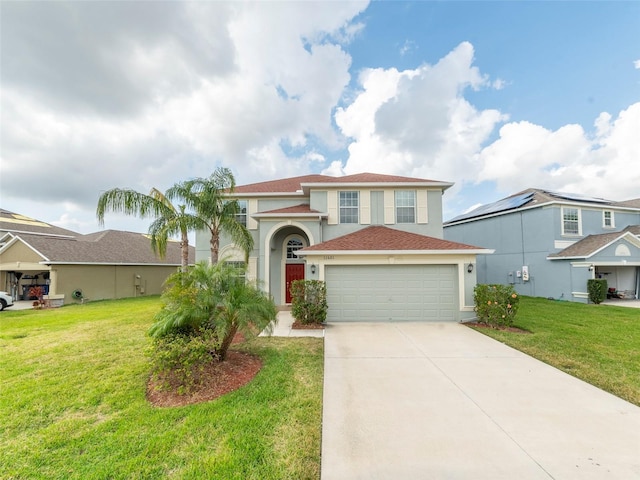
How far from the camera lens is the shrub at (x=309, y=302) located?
9.22 metres

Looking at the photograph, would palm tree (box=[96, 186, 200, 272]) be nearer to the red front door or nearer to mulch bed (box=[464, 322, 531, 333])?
the red front door

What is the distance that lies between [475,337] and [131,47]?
15.1m

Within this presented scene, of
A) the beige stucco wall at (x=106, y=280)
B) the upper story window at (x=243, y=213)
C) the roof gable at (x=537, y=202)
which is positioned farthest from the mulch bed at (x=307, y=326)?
the roof gable at (x=537, y=202)

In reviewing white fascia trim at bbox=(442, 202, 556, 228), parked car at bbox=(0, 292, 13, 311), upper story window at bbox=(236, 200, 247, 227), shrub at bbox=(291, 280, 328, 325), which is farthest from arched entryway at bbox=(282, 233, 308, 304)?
parked car at bbox=(0, 292, 13, 311)

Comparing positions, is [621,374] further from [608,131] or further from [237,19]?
[608,131]

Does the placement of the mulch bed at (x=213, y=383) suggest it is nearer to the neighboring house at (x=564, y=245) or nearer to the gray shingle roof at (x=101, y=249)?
the gray shingle roof at (x=101, y=249)

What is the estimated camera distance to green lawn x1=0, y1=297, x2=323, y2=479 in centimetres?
290

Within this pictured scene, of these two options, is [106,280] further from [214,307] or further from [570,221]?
[570,221]

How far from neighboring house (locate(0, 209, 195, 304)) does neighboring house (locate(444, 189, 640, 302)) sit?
89.5 feet

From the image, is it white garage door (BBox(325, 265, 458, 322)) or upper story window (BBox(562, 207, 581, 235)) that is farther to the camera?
upper story window (BBox(562, 207, 581, 235))

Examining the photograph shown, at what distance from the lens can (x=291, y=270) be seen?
1397 centimetres

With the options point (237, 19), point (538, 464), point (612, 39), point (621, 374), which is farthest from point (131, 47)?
point (612, 39)

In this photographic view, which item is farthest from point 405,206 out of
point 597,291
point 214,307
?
point 597,291

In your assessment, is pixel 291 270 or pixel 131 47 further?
pixel 291 270
